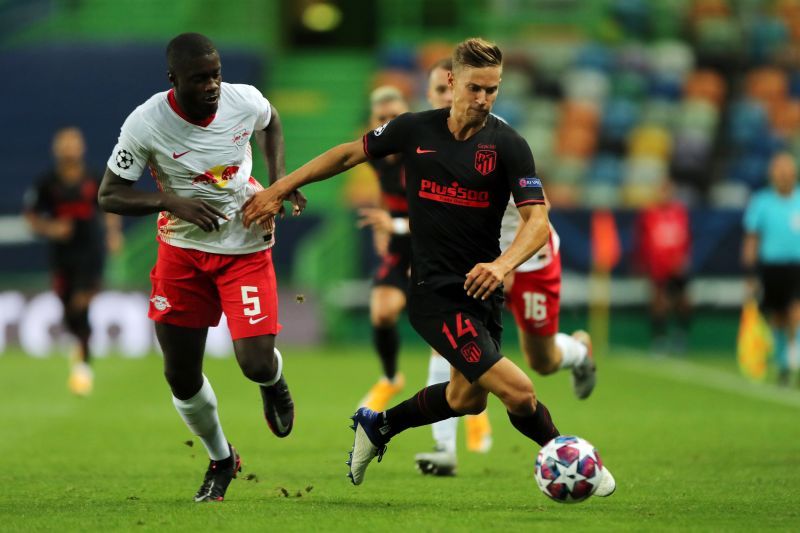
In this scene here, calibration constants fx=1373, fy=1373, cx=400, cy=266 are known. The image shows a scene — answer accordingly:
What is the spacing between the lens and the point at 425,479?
27.4 feet

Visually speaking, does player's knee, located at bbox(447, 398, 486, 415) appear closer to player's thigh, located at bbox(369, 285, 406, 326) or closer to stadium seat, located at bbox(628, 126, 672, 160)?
player's thigh, located at bbox(369, 285, 406, 326)

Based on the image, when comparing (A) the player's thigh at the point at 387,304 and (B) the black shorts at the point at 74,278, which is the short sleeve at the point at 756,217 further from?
(B) the black shorts at the point at 74,278

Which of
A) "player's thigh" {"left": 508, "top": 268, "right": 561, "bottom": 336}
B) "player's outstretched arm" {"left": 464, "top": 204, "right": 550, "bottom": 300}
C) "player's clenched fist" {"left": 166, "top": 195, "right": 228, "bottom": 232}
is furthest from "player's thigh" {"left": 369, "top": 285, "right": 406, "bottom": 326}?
"player's outstretched arm" {"left": 464, "top": 204, "right": 550, "bottom": 300}

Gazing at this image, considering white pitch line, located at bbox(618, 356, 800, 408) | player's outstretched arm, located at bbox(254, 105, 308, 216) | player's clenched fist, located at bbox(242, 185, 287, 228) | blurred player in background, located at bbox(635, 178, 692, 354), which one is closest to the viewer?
player's clenched fist, located at bbox(242, 185, 287, 228)

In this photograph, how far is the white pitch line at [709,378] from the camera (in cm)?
1435

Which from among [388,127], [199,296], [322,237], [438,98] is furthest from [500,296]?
[322,237]

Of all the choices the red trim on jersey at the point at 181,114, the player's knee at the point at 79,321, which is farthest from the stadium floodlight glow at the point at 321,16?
the red trim on jersey at the point at 181,114

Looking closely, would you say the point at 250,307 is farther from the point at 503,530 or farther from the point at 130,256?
the point at 130,256

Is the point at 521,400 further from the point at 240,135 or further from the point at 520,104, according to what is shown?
the point at 520,104

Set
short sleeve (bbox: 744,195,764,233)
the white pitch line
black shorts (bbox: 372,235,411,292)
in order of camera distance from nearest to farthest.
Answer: black shorts (bbox: 372,235,411,292), the white pitch line, short sleeve (bbox: 744,195,764,233)

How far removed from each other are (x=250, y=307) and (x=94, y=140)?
59.8 feet

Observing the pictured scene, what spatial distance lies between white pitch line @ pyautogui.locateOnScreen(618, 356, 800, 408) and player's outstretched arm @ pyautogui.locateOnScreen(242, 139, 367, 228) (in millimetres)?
7638

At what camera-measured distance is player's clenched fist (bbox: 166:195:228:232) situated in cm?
691

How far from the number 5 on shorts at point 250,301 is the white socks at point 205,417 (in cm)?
47
